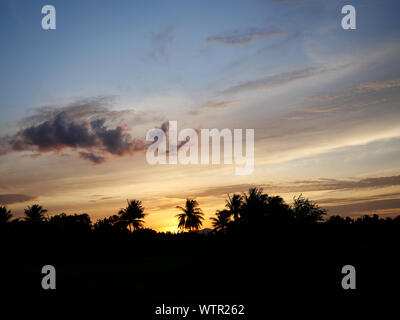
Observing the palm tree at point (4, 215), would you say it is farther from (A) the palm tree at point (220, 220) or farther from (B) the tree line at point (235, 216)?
(A) the palm tree at point (220, 220)

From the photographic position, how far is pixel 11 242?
4609cm

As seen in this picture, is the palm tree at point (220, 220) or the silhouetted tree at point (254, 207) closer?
the silhouetted tree at point (254, 207)

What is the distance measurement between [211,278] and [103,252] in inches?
1093

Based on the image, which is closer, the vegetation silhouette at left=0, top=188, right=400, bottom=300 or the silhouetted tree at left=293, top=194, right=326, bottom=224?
the vegetation silhouette at left=0, top=188, right=400, bottom=300

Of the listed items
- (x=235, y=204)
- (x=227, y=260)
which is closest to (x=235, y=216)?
(x=235, y=204)

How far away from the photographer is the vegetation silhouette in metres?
22.6

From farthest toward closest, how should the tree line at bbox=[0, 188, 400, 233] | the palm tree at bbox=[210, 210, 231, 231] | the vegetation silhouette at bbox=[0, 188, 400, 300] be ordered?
the palm tree at bbox=[210, 210, 231, 231], the tree line at bbox=[0, 188, 400, 233], the vegetation silhouette at bbox=[0, 188, 400, 300]

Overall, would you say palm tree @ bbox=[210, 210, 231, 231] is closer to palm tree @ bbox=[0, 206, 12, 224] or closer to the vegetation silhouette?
the vegetation silhouette

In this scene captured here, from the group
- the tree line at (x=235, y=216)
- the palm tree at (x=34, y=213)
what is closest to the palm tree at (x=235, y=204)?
the tree line at (x=235, y=216)

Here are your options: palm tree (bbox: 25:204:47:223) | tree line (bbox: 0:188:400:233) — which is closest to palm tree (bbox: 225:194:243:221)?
tree line (bbox: 0:188:400:233)

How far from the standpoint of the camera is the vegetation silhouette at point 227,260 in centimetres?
2261

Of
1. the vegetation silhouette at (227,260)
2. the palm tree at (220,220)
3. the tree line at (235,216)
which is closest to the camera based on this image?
the vegetation silhouette at (227,260)

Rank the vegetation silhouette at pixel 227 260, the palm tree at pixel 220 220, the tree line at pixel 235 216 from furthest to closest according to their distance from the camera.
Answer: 1. the palm tree at pixel 220 220
2. the tree line at pixel 235 216
3. the vegetation silhouette at pixel 227 260

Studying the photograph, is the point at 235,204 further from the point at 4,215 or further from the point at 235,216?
the point at 4,215
